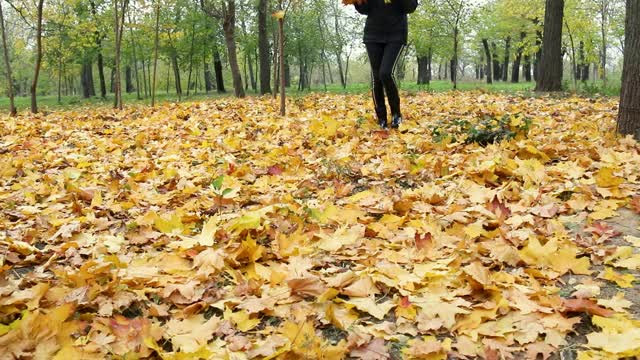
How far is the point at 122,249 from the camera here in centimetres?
238

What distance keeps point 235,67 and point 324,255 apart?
40.7 ft

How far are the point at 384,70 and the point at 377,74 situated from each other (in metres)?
0.23

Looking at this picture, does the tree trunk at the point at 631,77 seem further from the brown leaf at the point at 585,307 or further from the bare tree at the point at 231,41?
the bare tree at the point at 231,41

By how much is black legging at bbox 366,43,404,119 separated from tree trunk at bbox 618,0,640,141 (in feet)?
6.40

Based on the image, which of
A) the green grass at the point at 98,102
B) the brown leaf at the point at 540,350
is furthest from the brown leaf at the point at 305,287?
the green grass at the point at 98,102

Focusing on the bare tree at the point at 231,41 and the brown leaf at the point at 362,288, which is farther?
the bare tree at the point at 231,41

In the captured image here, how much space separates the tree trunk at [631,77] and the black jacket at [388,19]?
1.86m

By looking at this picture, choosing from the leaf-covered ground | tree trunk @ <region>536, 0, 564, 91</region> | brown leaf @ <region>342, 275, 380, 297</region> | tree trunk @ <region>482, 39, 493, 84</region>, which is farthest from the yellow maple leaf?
tree trunk @ <region>482, 39, 493, 84</region>

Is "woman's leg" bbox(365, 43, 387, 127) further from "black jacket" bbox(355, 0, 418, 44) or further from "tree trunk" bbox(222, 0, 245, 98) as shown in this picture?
"tree trunk" bbox(222, 0, 245, 98)

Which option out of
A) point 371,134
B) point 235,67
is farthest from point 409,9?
point 235,67

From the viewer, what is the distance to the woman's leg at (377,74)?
512cm

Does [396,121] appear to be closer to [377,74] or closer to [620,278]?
[377,74]

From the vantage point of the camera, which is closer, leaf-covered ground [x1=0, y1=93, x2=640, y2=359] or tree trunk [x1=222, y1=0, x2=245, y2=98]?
leaf-covered ground [x1=0, y1=93, x2=640, y2=359]

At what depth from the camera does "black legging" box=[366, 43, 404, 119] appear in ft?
16.3
